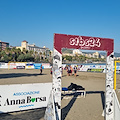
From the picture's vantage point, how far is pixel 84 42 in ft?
17.7

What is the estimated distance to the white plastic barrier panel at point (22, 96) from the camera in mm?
6190

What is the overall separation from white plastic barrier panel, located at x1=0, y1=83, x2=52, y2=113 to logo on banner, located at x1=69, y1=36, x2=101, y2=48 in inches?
106

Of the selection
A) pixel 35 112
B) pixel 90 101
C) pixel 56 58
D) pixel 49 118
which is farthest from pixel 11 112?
pixel 90 101

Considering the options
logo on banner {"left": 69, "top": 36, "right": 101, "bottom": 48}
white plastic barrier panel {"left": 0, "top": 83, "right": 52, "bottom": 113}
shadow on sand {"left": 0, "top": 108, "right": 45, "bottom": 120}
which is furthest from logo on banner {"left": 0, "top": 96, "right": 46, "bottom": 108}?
logo on banner {"left": 69, "top": 36, "right": 101, "bottom": 48}

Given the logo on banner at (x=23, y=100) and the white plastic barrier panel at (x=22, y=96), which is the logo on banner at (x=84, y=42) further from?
the logo on banner at (x=23, y=100)

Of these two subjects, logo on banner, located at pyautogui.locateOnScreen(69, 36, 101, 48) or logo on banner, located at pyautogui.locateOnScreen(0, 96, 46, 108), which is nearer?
logo on banner, located at pyautogui.locateOnScreen(69, 36, 101, 48)

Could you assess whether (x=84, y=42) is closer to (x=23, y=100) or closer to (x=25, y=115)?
(x=23, y=100)

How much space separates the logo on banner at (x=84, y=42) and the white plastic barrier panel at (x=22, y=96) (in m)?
2.70

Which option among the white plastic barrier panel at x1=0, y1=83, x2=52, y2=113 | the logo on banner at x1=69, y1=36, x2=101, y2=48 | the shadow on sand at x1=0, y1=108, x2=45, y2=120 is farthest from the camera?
the white plastic barrier panel at x1=0, y1=83, x2=52, y2=113

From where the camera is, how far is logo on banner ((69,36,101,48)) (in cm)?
528

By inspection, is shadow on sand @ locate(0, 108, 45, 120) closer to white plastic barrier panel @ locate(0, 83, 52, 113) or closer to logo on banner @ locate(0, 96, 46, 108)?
white plastic barrier panel @ locate(0, 83, 52, 113)

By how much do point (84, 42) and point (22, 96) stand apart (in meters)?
3.50

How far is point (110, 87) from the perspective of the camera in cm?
579

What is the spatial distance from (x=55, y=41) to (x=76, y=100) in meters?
4.59
